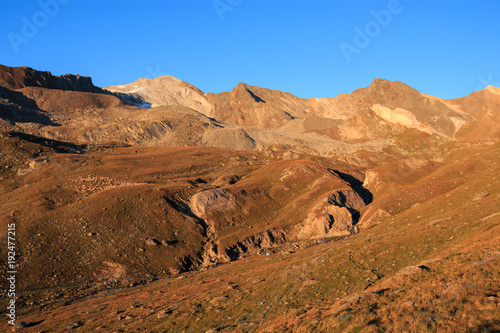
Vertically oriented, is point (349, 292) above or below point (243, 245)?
below

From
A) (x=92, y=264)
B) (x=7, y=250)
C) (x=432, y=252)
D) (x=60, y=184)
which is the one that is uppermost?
(x=60, y=184)

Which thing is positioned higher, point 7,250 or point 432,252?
point 7,250

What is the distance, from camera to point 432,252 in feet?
122

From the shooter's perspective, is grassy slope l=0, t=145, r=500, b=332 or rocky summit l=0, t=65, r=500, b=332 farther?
rocky summit l=0, t=65, r=500, b=332

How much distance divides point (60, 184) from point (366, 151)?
15820 cm

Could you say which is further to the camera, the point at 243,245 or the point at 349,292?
the point at 243,245

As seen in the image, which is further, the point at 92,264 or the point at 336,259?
the point at 92,264

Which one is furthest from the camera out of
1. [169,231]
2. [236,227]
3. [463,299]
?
[236,227]

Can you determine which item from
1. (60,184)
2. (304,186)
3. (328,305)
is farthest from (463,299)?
(60,184)

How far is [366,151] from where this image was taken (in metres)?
198

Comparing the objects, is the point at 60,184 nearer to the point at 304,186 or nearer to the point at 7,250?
the point at 7,250

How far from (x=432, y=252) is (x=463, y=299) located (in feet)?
55.8

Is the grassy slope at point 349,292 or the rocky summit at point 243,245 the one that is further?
the rocky summit at point 243,245

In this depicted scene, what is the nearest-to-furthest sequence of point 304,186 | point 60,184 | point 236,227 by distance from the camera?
1. point 236,227
2. point 60,184
3. point 304,186
